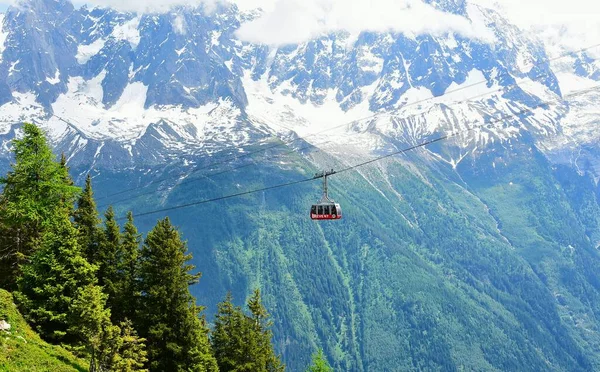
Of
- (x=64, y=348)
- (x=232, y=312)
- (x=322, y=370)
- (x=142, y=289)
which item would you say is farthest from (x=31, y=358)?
(x=322, y=370)

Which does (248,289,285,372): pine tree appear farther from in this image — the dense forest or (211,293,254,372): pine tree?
(211,293,254,372): pine tree

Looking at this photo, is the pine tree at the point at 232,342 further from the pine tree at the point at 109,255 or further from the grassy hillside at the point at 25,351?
the grassy hillside at the point at 25,351

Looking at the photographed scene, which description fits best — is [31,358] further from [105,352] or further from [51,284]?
[51,284]

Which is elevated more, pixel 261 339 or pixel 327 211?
pixel 327 211

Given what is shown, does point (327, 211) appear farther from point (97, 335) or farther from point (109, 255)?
point (97, 335)

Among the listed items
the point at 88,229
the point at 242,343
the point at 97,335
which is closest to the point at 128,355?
the point at 97,335

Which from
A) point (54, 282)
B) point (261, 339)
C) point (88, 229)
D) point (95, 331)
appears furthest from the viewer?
point (261, 339)

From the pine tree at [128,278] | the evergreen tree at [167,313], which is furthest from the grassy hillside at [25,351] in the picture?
the pine tree at [128,278]

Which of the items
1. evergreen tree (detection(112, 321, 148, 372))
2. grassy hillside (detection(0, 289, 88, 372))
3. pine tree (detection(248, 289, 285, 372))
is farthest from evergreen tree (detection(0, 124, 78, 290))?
pine tree (detection(248, 289, 285, 372))
